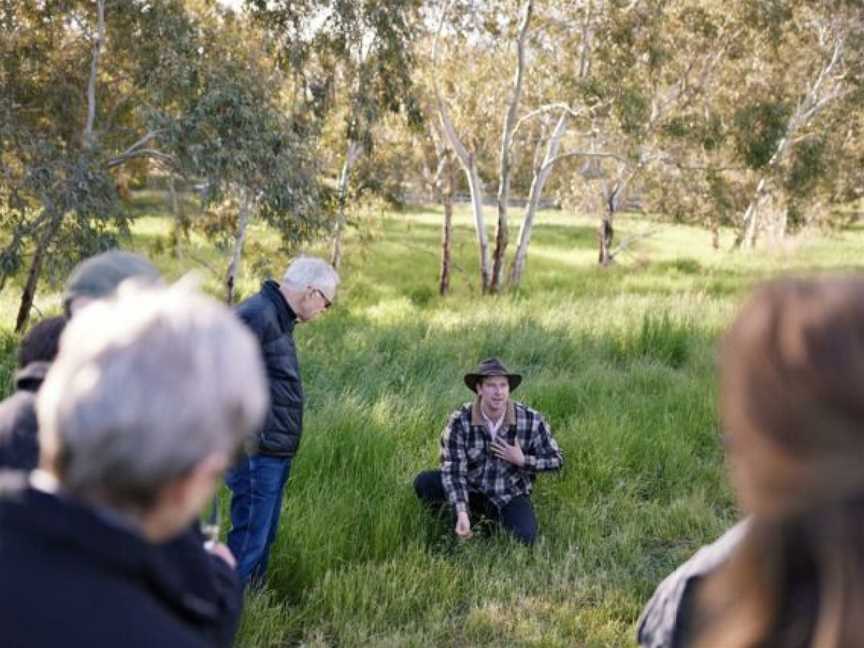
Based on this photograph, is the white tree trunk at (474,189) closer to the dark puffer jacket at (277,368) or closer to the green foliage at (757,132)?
the green foliage at (757,132)

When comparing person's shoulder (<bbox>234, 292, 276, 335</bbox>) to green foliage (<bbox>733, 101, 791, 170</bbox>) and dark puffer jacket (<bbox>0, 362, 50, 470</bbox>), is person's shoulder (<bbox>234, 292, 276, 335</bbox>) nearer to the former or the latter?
dark puffer jacket (<bbox>0, 362, 50, 470</bbox>)

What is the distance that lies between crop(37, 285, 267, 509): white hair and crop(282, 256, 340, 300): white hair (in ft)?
9.61

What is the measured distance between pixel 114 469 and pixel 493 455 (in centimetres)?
411

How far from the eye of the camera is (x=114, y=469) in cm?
129

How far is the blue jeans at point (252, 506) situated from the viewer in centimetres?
430

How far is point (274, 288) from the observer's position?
440cm

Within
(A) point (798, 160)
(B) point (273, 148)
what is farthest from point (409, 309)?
→ (A) point (798, 160)

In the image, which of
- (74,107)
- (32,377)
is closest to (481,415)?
(32,377)

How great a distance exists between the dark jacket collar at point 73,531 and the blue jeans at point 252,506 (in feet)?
9.69

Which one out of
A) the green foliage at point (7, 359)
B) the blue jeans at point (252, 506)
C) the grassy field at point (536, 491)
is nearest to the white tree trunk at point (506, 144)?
the grassy field at point (536, 491)

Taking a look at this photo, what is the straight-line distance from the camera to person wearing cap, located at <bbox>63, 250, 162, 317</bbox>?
2.50 metres

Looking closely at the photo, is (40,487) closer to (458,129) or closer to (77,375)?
(77,375)

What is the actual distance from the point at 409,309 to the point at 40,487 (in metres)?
13.4

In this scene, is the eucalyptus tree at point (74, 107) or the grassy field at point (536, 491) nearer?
the grassy field at point (536, 491)
